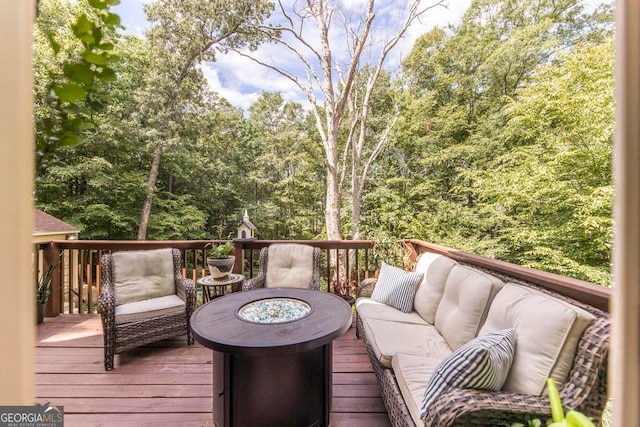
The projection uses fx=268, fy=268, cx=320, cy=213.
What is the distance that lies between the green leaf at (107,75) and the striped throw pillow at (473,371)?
161 cm

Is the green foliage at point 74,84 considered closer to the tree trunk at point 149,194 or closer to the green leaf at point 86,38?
the green leaf at point 86,38

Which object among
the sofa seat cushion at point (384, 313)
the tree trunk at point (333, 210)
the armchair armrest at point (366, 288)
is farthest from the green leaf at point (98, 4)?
the tree trunk at point (333, 210)

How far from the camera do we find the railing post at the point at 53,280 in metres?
3.26

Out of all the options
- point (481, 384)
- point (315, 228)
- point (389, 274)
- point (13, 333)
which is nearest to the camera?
point (13, 333)

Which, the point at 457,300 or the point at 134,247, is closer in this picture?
the point at 457,300

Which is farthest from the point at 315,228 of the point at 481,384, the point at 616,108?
the point at 616,108

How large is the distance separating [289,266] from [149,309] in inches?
59.8

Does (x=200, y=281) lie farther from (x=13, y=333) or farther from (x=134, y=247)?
(x=13, y=333)

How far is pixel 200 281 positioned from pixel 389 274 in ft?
6.90

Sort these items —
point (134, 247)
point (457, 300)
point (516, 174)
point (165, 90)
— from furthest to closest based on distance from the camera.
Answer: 1. point (165, 90)
2. point (516, 174)
3. point (134, 247)
4. point (457, 300)

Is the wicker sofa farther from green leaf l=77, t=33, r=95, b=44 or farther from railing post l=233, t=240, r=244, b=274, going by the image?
railing post l=233, t=240, r=244, b=274

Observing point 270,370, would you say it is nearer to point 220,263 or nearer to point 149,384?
point 149,384

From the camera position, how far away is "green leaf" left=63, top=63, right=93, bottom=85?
524 mm

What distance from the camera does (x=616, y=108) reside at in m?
0.46
